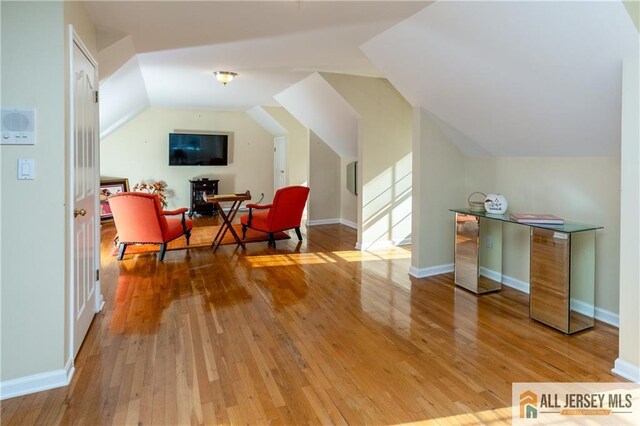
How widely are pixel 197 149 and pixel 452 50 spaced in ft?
23.9

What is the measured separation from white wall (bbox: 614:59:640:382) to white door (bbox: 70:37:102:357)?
3228mm

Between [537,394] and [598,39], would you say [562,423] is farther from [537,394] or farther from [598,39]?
[598,39]

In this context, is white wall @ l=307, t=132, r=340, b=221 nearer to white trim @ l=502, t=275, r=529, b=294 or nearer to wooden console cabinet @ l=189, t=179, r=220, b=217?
wooden console cabinet @ l=189, t=179, r=220, b=217

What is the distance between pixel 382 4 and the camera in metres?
2.87

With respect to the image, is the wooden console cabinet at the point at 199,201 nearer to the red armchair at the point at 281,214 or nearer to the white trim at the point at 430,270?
the red armchair at the point at 281,214

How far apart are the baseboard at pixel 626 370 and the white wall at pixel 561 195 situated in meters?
0.84

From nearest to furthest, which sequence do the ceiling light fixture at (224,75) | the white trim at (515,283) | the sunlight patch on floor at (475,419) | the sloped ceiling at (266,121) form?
the sunlight patch on floor at (475,419)
the white trim at (515,283)
the ceiling light fixture at (224,75)
the sloped ceiling at (266,121)

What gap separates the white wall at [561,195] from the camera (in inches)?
120

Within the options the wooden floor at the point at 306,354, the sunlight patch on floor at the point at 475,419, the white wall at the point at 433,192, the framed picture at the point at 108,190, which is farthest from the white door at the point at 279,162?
the sunlight patch on floor at the point at 475,419

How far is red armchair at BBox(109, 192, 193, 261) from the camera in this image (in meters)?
4.78

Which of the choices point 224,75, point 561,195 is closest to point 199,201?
point 224,75

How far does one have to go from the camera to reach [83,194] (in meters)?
2.72

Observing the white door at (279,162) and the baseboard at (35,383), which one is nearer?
the baseboard at (35,383)

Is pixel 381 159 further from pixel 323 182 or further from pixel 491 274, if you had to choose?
pixel 491 274
